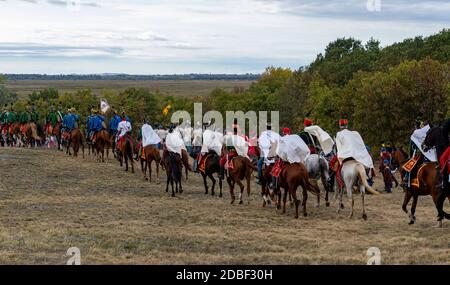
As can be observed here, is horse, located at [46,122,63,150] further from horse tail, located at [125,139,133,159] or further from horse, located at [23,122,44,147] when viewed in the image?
horse tail, located at [125,139,133,159]

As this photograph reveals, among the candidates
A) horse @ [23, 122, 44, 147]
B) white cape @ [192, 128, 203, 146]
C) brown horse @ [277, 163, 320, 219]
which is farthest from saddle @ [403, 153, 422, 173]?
horse @ [23, 122, 44, 147]

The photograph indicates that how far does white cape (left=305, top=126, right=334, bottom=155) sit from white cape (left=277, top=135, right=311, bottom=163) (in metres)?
2.42

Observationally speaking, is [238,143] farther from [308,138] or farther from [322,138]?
[322,138]

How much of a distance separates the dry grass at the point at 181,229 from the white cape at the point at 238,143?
191 centimetres

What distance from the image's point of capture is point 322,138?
983 inches

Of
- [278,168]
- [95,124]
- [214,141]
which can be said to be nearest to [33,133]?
[95,124]

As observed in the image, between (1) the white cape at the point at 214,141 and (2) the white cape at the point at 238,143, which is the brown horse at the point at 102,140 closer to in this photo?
(1) the white cape at the point at 214,141

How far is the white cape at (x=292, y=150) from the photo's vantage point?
21.9 metres

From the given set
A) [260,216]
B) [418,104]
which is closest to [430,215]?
[260,216]

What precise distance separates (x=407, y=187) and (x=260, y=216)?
4607mm

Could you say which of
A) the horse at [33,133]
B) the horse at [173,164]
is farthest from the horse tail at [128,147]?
the horse at [33,133]

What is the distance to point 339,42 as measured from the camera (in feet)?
364

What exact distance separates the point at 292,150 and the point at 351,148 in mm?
1831

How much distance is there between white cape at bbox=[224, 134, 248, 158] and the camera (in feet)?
→ 81.6
